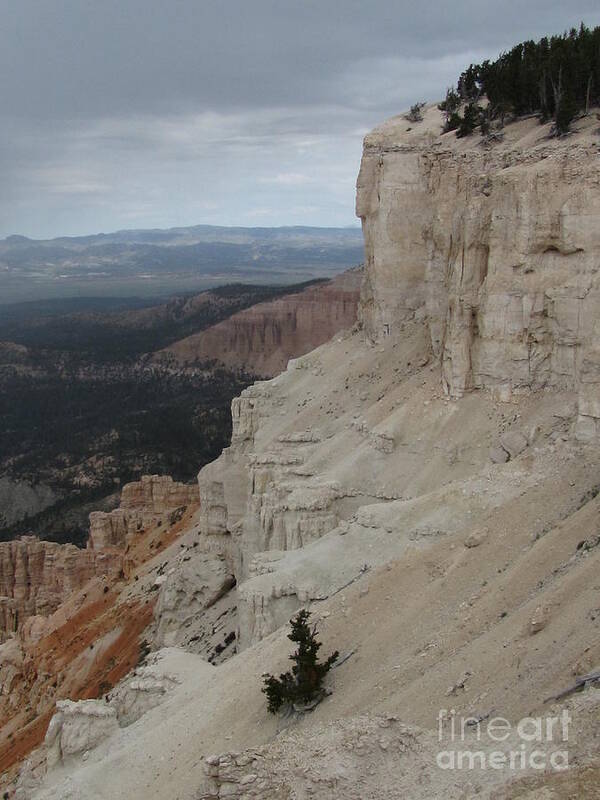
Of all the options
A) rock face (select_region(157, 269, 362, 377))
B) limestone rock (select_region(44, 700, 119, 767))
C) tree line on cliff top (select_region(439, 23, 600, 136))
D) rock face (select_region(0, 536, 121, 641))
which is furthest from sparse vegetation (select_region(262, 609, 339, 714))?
rock face (select_region(157, 269, 362, 377))

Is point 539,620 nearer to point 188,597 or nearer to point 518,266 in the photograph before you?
point 518,266

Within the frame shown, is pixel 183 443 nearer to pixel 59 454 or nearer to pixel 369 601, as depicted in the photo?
pixel 59 454

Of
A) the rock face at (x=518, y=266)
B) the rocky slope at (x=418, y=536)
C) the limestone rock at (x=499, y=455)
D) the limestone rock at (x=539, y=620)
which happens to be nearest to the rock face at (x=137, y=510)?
the rocky slope at (x=418, y=536)

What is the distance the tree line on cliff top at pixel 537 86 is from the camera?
75.3 ft

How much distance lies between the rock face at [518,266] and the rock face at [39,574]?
23.2 m

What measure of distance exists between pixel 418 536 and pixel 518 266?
640 cm

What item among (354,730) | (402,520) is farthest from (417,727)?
(402,520)

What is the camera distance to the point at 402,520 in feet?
64.0

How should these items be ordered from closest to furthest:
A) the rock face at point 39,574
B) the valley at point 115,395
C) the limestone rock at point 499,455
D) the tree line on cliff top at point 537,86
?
1. the limestone rock at point 499,455
2. the tree line on cliff top at point 537,86
3. the rock face at point 39,574
4. the valley at point 115,395

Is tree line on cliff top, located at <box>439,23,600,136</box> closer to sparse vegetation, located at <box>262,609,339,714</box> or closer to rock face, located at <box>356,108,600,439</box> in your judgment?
rock face, located at <box>356,108,600,439</box>

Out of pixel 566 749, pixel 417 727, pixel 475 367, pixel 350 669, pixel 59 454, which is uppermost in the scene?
pixel 475 367

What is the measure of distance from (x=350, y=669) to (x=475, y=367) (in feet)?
26.9

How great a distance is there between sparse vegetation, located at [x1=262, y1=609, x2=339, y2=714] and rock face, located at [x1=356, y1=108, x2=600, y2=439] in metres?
7.02

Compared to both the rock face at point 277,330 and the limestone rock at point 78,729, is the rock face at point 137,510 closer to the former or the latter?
the limestone rock at point 78,729
